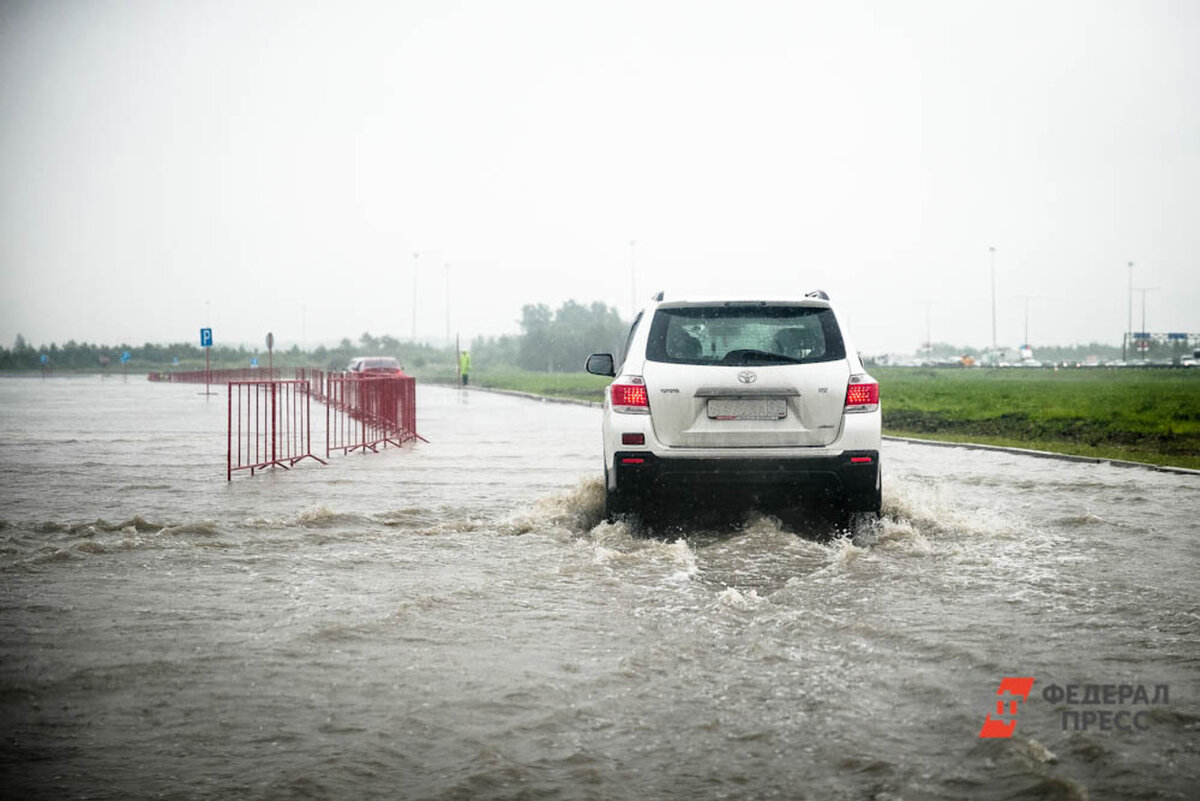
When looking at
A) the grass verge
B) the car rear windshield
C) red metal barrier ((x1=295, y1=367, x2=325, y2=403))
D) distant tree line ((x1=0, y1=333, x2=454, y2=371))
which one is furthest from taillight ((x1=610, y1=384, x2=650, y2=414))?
distant tree line ((x1=0, y1=333, x2=454, y2=371))

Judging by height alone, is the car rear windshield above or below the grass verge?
above

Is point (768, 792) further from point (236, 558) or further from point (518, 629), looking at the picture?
point (236, 558)

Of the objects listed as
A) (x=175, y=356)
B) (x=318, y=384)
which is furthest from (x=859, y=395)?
(x=175, y=356)

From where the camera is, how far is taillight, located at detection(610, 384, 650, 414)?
8.32 m

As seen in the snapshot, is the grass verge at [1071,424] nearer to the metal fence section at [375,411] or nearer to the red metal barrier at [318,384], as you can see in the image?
the metal fence section at [375,411]

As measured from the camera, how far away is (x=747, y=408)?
8.22 metres

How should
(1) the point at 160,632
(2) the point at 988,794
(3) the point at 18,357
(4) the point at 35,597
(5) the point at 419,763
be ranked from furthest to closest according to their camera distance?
(3) the point at 18,357 → (4) the point at 35,597 → (1) the point at 160,632 → (5) the point at 419,763 → (2) the point at 988,794

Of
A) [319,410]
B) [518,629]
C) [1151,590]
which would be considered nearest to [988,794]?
[518,629]

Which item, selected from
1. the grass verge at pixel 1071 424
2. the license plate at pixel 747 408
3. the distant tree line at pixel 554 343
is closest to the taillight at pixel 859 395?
the license plate at pixel 747 408

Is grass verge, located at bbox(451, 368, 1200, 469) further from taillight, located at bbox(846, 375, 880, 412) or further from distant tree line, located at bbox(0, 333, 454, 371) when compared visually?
distant tree line, located at bbox(0, 333, 454, 371)

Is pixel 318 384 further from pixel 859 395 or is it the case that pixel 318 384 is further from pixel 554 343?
pixel 554 343

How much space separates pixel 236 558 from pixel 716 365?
3630mm

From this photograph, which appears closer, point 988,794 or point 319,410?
point 988,794

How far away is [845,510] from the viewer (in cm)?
859
